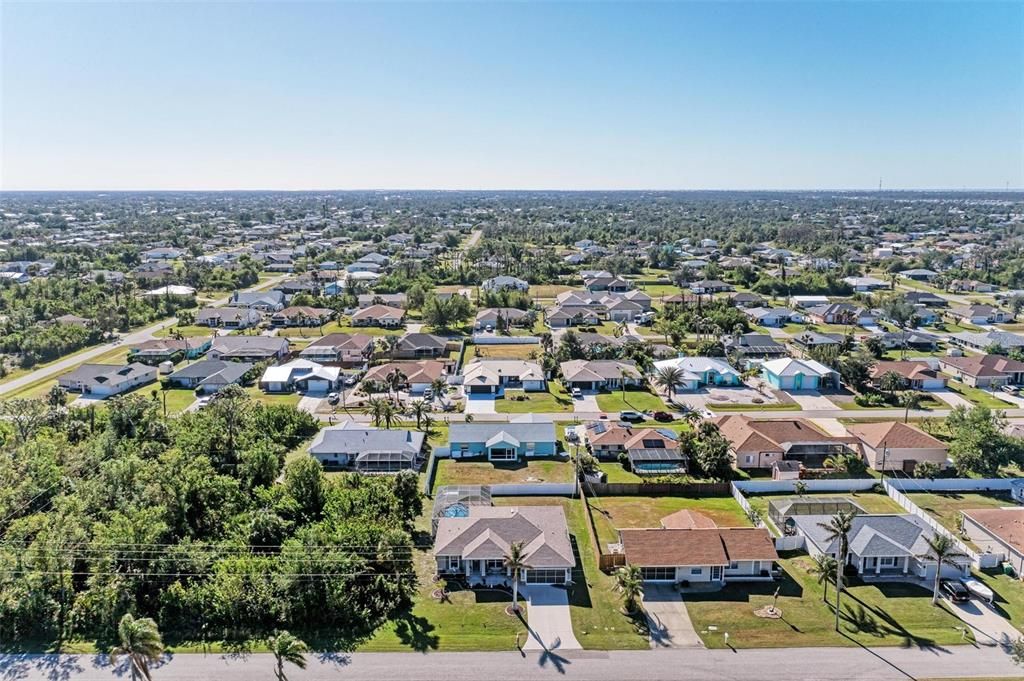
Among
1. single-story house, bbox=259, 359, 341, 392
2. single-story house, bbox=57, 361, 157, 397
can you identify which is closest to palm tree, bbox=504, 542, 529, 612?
A: single-story house, bbox=259, 359, 341, 392

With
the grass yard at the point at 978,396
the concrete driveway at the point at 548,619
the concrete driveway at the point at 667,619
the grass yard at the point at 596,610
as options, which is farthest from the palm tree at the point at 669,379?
the concrete driveway at the point at 548,619

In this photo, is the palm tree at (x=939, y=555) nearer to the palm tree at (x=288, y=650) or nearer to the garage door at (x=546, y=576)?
the garage door at (x=546, y=576)

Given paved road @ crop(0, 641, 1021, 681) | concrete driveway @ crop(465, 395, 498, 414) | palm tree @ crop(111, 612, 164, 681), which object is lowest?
paved road @ crop(0, 641, 1021, 681)

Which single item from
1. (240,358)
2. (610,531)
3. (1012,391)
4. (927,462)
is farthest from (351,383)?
(1012,391)

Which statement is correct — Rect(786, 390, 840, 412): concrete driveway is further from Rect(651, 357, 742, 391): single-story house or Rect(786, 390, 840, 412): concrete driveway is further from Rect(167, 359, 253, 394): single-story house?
Rect(167, 359, 253, 394): single-story house

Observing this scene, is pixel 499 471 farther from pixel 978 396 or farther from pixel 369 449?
pixel 978 396

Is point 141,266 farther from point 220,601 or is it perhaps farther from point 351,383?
point 220,601
